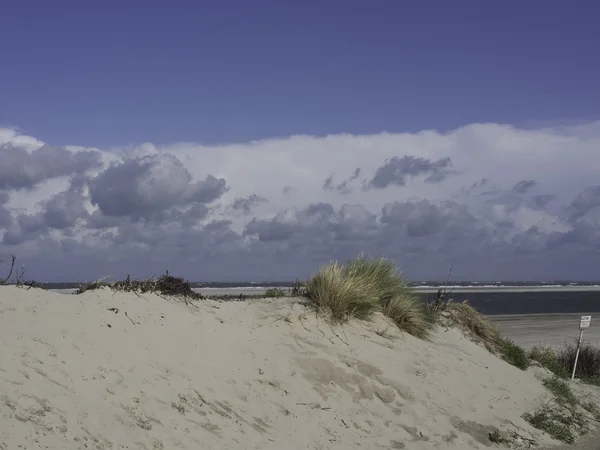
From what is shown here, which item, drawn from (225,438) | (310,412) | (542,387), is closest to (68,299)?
(225,438)

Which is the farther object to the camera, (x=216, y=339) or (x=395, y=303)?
(x=395, y=303)

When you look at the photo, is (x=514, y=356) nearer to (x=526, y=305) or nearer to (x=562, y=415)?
(x=562, y=415)

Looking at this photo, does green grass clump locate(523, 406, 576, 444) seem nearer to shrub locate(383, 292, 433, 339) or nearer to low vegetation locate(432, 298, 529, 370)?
shrub locate(383, 292, 433, 339)

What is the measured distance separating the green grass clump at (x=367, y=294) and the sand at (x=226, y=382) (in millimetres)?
418

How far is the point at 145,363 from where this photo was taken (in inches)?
311

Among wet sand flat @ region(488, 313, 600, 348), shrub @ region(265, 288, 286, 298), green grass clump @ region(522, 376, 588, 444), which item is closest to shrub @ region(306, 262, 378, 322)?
shrub @ region(265, 288, 286, 298)

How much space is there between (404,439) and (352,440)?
3.39ft

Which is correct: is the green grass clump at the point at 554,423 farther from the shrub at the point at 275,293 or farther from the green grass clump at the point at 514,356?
the shrub at the point at 275,293

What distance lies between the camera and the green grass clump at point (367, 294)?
40.0ft

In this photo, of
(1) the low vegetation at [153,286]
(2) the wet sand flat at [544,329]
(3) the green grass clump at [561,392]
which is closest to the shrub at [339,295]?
(1) the low vegetation at [153,286]

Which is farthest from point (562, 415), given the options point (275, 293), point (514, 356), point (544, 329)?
point (544, 329)

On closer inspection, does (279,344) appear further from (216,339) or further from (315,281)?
(315,281)

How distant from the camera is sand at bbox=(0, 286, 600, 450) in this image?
6398 mm

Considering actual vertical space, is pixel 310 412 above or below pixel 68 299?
below
